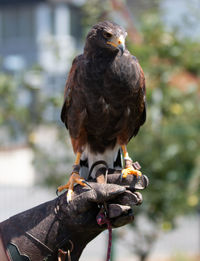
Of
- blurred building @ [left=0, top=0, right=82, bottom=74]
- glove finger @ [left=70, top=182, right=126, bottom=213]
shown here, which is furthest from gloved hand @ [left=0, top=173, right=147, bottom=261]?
blurred building @ [left=0, top=0, right=82, bottom=74]

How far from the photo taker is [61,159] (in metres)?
5.67

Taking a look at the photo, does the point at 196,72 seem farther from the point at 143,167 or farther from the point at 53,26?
the point at 53,26

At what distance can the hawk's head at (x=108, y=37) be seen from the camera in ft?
9.38

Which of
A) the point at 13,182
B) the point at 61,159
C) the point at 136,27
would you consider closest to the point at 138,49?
the point at 136,27

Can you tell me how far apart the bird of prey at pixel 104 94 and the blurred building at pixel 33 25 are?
20.4 metres

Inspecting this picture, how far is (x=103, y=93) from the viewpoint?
2990 mm

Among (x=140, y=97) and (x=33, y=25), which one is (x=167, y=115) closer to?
(x=140, y=97)

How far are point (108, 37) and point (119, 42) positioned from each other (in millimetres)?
124

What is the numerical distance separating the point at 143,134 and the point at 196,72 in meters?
1.01

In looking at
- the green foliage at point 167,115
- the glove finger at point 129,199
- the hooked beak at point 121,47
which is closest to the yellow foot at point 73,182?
the glove finger at point 129,199

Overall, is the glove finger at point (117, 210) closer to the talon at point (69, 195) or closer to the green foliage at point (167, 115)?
the talon at point (69, 195)

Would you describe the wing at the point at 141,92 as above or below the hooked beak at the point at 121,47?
below

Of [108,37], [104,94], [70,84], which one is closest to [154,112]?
[70,84]

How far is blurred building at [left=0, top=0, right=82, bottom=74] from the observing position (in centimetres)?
2473
